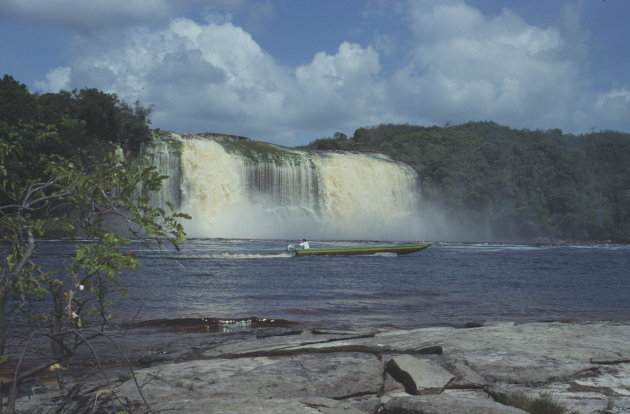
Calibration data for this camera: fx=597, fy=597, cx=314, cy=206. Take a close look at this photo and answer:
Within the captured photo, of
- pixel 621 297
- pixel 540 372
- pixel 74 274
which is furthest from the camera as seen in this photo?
pixel 621 297

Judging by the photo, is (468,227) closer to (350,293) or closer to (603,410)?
(350,293)

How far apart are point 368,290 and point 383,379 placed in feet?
44.8

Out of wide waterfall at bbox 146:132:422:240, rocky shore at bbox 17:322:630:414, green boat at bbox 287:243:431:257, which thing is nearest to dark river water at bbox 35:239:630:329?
green boat at bbox 287:243:431:257

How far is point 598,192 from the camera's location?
3167 inches

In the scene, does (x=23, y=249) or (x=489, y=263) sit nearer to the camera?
(x=23, y=249)

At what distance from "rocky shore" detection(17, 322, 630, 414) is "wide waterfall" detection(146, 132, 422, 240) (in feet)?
128

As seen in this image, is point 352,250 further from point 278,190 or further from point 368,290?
point 278,190

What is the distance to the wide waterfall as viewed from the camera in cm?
4628

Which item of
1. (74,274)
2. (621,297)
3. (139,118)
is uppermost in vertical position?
(139,118)

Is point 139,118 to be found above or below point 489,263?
above

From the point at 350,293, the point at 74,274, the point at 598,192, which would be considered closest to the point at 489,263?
the point at 350,293

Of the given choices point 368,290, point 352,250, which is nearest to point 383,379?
point 368,290

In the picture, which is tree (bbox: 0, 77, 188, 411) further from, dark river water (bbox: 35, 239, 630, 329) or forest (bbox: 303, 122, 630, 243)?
forest (bbox: 303, 122, 630, 243)

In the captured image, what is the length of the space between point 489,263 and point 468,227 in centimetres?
3891
